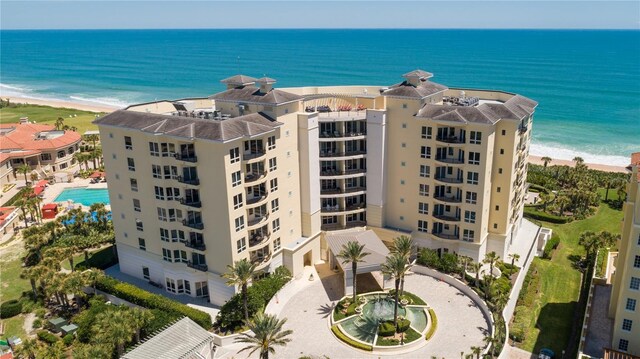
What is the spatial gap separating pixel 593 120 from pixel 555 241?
326 ft

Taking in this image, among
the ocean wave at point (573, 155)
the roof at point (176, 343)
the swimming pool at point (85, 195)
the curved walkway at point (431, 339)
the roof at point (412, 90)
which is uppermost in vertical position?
the roof at point (412, 90)

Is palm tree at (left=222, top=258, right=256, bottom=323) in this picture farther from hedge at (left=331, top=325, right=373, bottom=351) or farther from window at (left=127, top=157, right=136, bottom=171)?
window at (left=127, top=157, right=136, bottom=171)

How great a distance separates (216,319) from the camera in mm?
48250

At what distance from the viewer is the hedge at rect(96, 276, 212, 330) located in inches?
1843

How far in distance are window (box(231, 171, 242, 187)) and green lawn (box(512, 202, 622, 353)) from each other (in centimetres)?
3140

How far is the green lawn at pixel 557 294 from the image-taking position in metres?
47.5

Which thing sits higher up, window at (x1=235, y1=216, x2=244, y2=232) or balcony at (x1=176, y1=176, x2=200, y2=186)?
balcony at (x1=176, y1=176, x2=200, y2=186)

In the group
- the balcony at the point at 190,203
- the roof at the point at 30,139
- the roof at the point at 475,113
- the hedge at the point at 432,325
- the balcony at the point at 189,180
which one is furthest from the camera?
the roof at the point at 30,139

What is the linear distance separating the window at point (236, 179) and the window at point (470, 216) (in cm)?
2653

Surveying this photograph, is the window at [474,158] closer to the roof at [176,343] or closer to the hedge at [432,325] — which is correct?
the hedge at [432,325]

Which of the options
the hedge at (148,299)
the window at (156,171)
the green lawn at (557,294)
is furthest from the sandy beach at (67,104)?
the green lawn at (557,294)

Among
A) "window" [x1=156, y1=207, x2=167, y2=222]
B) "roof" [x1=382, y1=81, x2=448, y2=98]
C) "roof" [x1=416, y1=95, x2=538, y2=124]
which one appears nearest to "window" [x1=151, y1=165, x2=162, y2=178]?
"window" [x1=156, y1=207, x2=167, y2=222]

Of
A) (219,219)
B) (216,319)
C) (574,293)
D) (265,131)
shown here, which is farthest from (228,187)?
(574,293)

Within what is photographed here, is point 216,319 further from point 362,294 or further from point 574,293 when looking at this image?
point 574,293
